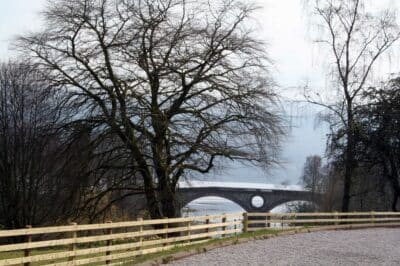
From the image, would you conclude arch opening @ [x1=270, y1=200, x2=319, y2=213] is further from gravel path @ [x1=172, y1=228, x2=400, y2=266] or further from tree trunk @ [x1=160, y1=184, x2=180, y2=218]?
gravel path @ [x1=172, y1=228, x2=400, y2=266]

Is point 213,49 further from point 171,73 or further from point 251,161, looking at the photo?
point 251,161

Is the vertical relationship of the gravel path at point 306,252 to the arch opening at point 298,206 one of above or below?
below

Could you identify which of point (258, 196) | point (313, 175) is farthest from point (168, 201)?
point (258, 196)

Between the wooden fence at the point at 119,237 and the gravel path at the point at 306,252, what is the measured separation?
1326 millimetres

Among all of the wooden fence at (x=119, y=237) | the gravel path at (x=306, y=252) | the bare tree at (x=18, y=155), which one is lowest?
the gravel path at (x=306, y=252)

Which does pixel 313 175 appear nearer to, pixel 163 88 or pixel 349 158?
pixel 349 158

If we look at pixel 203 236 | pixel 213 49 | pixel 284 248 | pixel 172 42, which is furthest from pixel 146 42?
pixel 284 248

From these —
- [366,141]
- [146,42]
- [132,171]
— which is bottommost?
[132,171]

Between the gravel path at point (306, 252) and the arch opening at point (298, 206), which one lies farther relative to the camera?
the arch opening at point (298, 206)

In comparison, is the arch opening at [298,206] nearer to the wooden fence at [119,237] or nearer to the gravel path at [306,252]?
the wooden fence at [119,237]

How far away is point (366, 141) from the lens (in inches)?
1522

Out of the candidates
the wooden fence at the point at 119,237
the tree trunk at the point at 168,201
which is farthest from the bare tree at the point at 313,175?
the tree trunk at the point at 168,201

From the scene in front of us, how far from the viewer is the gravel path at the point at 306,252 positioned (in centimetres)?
1528

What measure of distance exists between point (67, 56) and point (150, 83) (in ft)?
11.2
